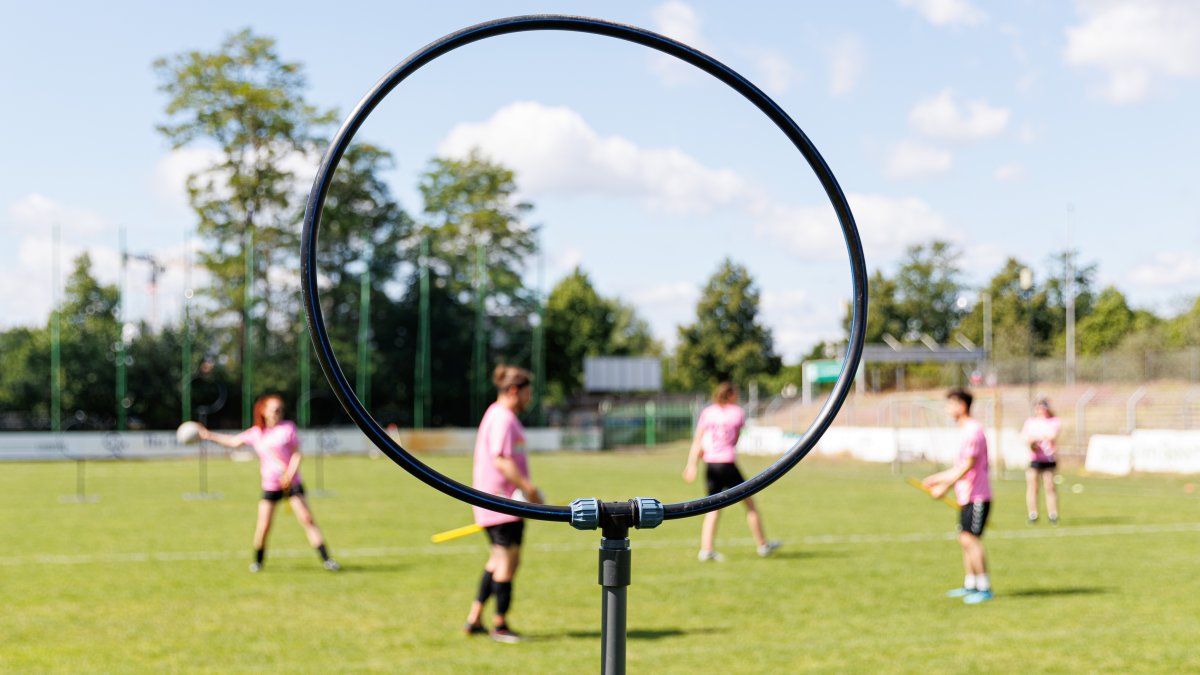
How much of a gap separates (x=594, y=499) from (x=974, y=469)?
423 inches

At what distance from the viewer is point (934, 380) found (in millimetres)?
77312

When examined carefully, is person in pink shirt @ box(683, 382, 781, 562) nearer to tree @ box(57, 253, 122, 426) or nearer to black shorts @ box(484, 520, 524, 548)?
black shorts @ box(484, 520, 524, 548)

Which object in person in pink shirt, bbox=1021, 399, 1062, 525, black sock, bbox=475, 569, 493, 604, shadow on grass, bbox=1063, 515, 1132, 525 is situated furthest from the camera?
shadow on grass, bbox=1063, 515, 1132, 525

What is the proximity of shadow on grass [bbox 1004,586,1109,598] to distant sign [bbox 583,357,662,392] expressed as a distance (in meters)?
74.2

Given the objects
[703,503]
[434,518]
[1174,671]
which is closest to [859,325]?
[703,503]

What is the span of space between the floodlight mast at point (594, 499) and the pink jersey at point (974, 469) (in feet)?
33.7

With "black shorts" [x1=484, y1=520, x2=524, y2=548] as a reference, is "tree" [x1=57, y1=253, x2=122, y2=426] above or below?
above

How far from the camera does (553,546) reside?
16.2 meters

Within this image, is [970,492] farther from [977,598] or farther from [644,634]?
[644,634]

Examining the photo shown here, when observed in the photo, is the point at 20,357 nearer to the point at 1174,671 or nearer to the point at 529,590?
the point at 529,590

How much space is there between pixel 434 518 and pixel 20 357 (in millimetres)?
38538

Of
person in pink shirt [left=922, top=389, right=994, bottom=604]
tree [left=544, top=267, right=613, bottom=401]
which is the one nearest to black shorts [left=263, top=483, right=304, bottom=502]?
person in pink shirt [left=922, top=389, right=994, bottom=604]

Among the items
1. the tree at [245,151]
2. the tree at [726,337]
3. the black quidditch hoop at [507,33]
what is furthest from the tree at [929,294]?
the black quidditch hoop at [507,33]

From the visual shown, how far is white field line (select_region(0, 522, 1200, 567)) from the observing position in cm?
1494
